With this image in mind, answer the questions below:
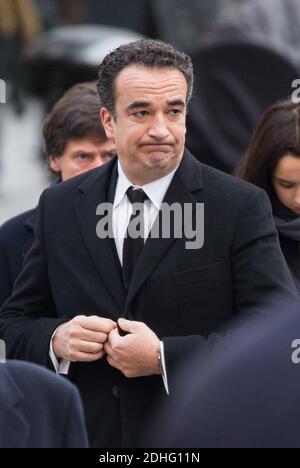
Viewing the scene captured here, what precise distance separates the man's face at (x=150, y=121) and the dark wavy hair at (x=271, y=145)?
52cm

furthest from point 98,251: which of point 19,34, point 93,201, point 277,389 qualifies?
point 19,34

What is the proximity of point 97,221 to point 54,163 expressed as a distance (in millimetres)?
949

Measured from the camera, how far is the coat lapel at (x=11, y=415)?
2598mm

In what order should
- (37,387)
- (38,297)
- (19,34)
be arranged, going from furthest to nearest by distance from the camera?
(19,34)
(38,297)
(37,387)

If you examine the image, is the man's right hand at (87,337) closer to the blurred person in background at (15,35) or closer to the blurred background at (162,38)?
the blurred background at (162,38)

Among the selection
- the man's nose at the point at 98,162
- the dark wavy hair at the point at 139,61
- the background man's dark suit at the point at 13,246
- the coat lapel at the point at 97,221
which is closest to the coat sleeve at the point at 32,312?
the coat lapel at the point at 97,221

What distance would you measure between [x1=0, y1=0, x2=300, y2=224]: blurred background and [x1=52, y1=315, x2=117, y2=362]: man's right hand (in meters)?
2.23

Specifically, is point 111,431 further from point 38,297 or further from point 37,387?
point 37,387

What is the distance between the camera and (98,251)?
11.3 feet

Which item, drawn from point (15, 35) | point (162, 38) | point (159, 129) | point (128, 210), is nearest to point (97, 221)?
point (128, 210)

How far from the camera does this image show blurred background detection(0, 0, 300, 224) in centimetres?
672
